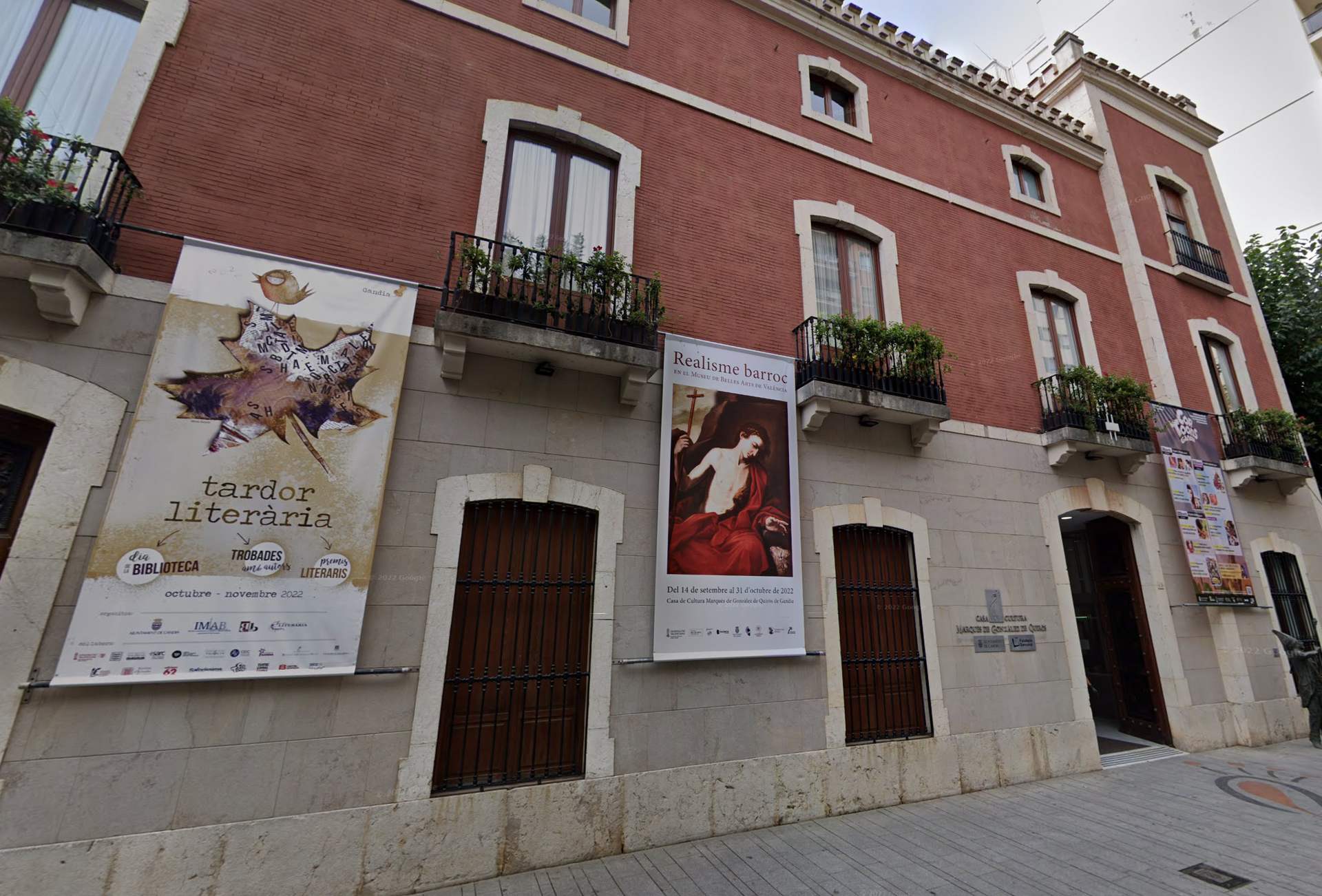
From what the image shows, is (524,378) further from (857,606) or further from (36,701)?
(857,606)

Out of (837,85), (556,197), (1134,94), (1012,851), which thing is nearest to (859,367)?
(556,197)

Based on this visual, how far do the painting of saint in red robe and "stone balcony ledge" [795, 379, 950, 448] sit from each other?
0.54 meters

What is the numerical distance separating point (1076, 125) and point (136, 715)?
733 inches

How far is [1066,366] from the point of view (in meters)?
10.3

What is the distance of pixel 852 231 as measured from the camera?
9.18 meters

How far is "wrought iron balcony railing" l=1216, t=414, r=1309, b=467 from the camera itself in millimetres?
10992

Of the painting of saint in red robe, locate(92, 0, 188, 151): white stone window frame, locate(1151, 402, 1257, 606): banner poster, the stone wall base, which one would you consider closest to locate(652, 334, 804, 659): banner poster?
the painting of saint in red robe

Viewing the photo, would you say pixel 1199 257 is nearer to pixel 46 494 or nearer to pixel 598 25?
pixel 598 25

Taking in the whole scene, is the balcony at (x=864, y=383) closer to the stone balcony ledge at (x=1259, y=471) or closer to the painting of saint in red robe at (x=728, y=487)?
the painting of saint in red robe at (x=728, y=487)

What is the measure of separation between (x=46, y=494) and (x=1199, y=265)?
20105 millimetres

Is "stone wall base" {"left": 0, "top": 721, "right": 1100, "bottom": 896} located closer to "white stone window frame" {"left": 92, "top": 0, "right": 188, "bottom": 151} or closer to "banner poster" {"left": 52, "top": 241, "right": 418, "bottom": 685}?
"banner poster" {"left": 52, "top": 241, "right": 418, "bottom": 685}

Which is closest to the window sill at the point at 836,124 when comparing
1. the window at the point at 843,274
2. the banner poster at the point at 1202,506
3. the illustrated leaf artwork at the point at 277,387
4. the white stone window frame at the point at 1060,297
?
the window at the point at 843,274

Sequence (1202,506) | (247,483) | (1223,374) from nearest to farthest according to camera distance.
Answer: (247,483) < (1202,506) < (1223,374)

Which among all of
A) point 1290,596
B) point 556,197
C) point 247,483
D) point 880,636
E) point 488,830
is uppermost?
point 556,197
